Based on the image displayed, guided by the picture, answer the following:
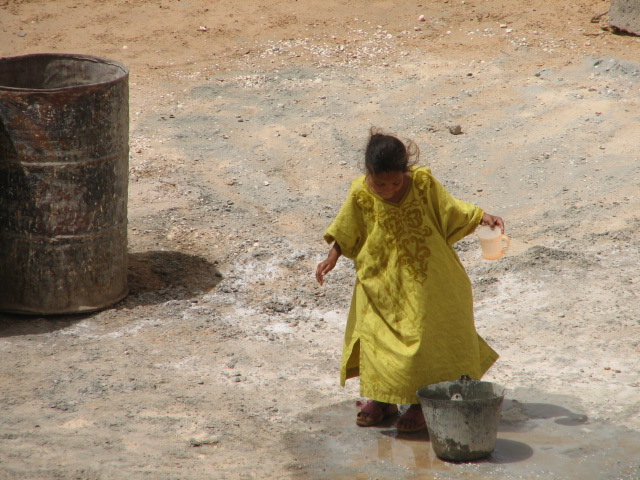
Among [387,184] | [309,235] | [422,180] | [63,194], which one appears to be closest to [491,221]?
[422,180]

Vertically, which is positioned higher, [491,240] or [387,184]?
[387,184]

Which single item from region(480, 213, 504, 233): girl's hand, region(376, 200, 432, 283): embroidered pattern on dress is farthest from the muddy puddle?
region(480, 213, 504, 233): girl's hand

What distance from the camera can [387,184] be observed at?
3592 mm

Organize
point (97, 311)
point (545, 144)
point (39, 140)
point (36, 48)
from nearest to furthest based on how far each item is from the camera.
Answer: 1. point (39, 140)
2. point (97, 311)
3. point (545, 144)
4. point (36, 48)

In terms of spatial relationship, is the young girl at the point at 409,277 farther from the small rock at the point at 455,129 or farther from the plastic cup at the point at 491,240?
the small rock at the point at 455,129

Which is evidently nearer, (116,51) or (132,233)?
(132,233)

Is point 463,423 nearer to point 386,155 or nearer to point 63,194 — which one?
point 386,155

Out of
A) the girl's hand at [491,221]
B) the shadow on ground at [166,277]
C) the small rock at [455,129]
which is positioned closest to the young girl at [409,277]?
the girl's hand at [491,221]

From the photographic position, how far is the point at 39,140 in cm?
505

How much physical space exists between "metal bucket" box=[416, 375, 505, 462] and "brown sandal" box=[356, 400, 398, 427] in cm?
39

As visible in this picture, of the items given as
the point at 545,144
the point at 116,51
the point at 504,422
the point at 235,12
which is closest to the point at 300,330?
the point at 504,422

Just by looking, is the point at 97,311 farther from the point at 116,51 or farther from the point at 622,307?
the point at 116,51

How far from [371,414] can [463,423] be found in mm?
594

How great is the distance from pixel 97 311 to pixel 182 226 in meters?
1.29
